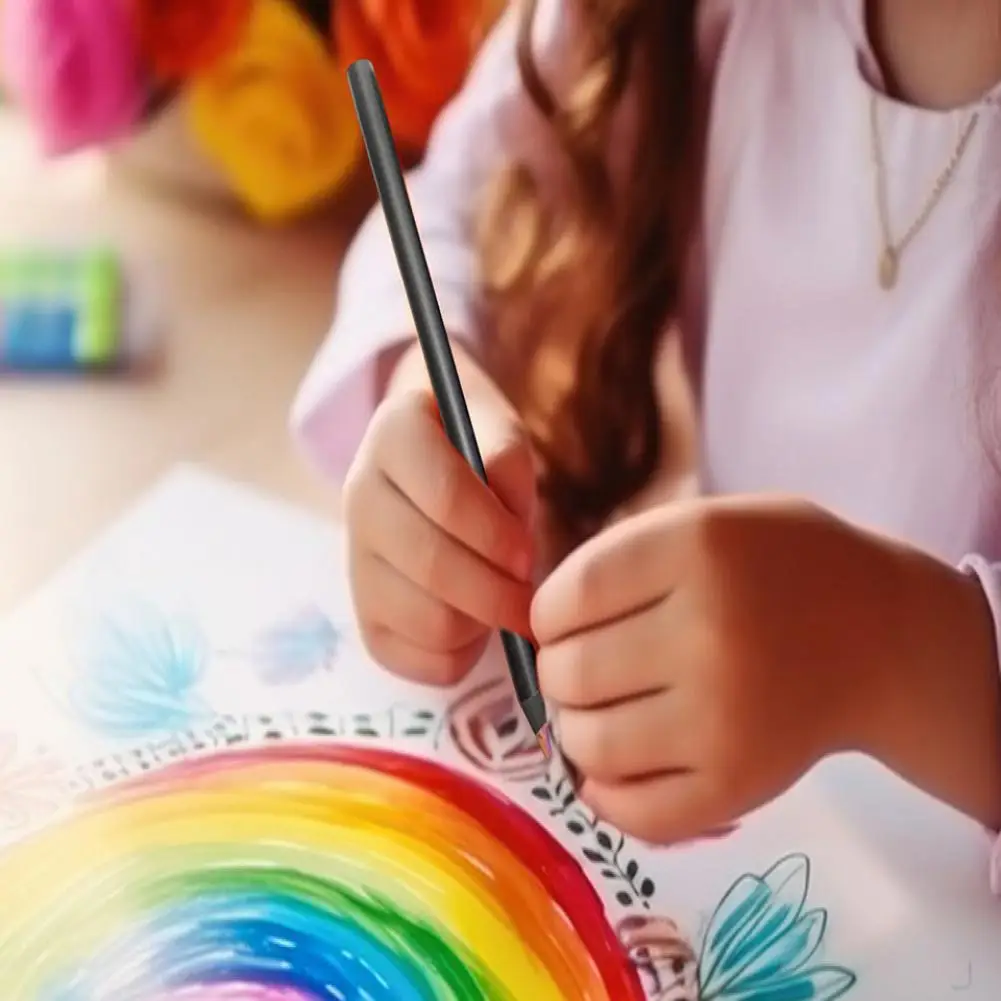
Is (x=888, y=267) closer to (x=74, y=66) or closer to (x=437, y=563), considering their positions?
(x=437, y=563)

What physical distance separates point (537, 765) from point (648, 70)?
0.22 metres

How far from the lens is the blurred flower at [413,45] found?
0.51 m

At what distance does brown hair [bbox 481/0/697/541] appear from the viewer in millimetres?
444

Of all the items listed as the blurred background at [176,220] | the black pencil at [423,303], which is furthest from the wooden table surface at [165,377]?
the black pencil at [423,303]

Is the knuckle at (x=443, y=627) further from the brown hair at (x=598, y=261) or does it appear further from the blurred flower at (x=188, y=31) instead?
the blurred flower at (x=188, y=31)

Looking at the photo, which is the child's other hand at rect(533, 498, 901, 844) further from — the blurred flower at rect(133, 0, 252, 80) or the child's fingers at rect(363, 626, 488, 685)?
the blurred flower at rect(133, 0, 252, 80)

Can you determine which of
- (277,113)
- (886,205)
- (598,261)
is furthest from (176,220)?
(886,205)

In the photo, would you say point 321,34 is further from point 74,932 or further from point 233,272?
point 74,932

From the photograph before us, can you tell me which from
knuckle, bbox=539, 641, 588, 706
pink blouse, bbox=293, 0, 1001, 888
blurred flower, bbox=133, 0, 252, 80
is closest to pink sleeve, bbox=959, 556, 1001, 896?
pink blouse, bbox=293, 0, 1001, 888

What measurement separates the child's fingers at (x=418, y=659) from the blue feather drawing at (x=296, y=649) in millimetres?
13

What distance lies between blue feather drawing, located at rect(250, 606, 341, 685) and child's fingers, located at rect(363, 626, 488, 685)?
0.04 feet

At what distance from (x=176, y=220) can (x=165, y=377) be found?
0.33 feet

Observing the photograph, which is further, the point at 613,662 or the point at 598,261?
the point at 598,261

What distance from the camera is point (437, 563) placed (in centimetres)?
36
